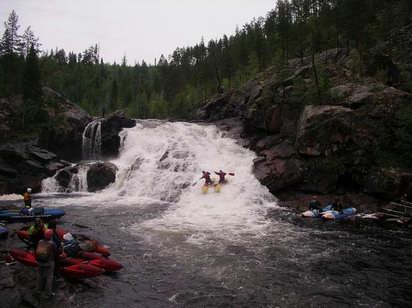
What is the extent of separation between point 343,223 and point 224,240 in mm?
8497

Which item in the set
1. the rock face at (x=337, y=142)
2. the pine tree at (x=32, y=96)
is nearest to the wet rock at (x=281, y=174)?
the rock face at (x=337, y=142)

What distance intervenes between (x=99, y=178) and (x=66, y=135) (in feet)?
42.8

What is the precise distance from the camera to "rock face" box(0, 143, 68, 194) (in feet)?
114

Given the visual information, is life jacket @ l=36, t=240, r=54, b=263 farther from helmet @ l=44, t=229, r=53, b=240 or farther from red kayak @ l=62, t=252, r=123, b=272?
red kayak @ l=62, t=252, r=123, b=272

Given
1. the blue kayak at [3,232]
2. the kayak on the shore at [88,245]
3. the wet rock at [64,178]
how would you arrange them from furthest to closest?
1. the wet rock at [64,178]
2. the blue kayak at [3,232]
3. the kayak on the shore at [88,245]

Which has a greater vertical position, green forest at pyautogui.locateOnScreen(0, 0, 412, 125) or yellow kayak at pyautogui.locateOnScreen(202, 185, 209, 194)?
green forest at pyautogui.locateOnScreen(0, 0, 412, 125)

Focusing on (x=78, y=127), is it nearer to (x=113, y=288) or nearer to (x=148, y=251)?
(x=148, y=251)

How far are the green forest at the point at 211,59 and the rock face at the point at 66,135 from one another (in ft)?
9.27

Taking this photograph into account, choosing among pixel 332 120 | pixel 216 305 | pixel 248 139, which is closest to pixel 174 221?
pixel 216 305

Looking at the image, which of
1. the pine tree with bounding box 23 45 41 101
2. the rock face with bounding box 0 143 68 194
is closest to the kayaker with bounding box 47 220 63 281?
the rock face with bounding box 0 143 68 194

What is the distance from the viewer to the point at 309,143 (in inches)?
1196

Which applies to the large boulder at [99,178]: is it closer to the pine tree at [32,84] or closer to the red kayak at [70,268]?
the pine tree at [32,84]

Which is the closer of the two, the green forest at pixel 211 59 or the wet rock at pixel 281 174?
the wet rock at pixel 281 174

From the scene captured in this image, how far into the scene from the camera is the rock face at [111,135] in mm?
45125
